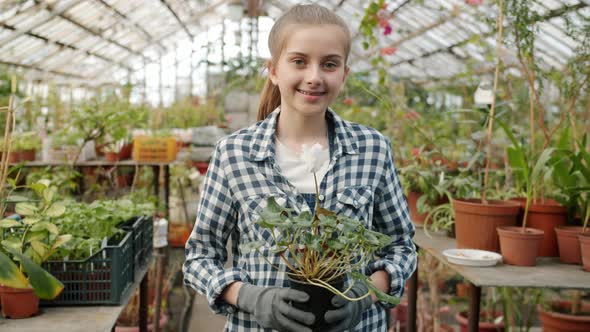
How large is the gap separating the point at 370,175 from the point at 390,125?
3.27 m

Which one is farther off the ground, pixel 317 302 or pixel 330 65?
pixel 330 65

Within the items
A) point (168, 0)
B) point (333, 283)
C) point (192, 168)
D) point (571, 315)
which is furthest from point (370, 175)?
point (168, 0)

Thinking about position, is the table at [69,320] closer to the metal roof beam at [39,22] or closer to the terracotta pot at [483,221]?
the terracotta pot at [483,221]

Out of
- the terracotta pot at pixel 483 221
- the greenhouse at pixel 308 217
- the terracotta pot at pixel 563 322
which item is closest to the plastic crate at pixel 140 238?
the greenhouse at pixel 308 217

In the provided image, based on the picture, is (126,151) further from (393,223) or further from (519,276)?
(393,223)

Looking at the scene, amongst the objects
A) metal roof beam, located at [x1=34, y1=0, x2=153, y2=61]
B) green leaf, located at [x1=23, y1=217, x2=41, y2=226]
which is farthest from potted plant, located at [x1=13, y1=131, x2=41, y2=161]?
metal roof beam, located at [x1=34, y1=0, x2=153, y2=61]

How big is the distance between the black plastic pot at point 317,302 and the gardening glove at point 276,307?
1cm

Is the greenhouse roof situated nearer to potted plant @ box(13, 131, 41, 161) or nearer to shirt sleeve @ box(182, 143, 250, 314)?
potted plant @ box(13, 131, 41, 161)

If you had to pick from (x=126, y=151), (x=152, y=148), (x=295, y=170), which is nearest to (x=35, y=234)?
(x=295, y=170)

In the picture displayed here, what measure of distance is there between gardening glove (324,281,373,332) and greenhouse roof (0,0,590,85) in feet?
19.1

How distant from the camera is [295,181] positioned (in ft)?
4.06

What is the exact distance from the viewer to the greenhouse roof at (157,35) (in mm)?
8578

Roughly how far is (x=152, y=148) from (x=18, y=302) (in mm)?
2222

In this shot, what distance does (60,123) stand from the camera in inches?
184
